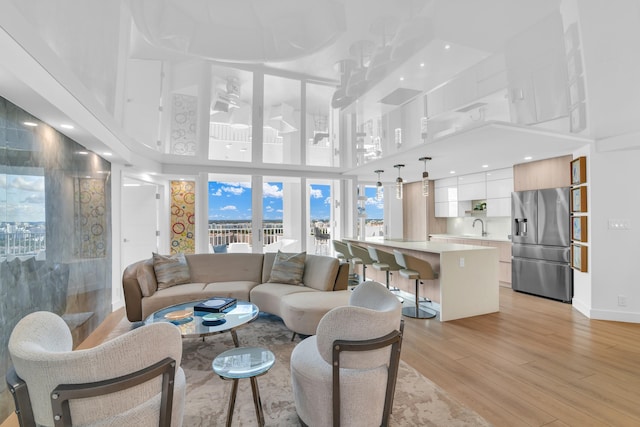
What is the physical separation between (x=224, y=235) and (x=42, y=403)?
5882 millimetres

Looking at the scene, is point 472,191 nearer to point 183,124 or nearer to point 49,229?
point 183,124

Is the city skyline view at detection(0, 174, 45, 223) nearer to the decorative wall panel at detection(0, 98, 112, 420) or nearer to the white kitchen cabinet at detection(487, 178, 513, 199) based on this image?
the decorative wall panel at detection(0, 98, 112, 420)

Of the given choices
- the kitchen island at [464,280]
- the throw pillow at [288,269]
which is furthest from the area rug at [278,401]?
the kitchen island at [464,280]

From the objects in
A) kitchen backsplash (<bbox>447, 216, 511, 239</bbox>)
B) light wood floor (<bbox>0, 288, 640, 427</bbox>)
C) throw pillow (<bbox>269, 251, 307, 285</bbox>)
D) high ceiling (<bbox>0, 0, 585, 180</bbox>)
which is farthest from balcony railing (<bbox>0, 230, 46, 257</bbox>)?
kitchen backsplash (<bbox>447, 216, 511, 239</bbox>)

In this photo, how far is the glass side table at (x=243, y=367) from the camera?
181cm

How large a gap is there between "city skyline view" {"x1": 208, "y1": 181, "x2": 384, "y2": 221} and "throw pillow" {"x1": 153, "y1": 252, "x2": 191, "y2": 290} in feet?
5.90

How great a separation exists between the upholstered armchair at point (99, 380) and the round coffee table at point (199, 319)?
49.4 inches

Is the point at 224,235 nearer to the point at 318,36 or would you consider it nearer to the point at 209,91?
the point at 209,91

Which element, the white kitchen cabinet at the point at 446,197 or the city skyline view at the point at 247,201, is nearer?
the city skyline view at the point at 247,201

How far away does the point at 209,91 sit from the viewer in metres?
5.13

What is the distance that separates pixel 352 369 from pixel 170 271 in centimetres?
329

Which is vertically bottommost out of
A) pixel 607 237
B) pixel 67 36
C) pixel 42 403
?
pixel 42 403

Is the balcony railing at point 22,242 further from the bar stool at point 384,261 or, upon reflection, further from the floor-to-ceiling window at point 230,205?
the bar stool at point 384,261

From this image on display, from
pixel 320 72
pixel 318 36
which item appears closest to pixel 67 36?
pixel 318 36
